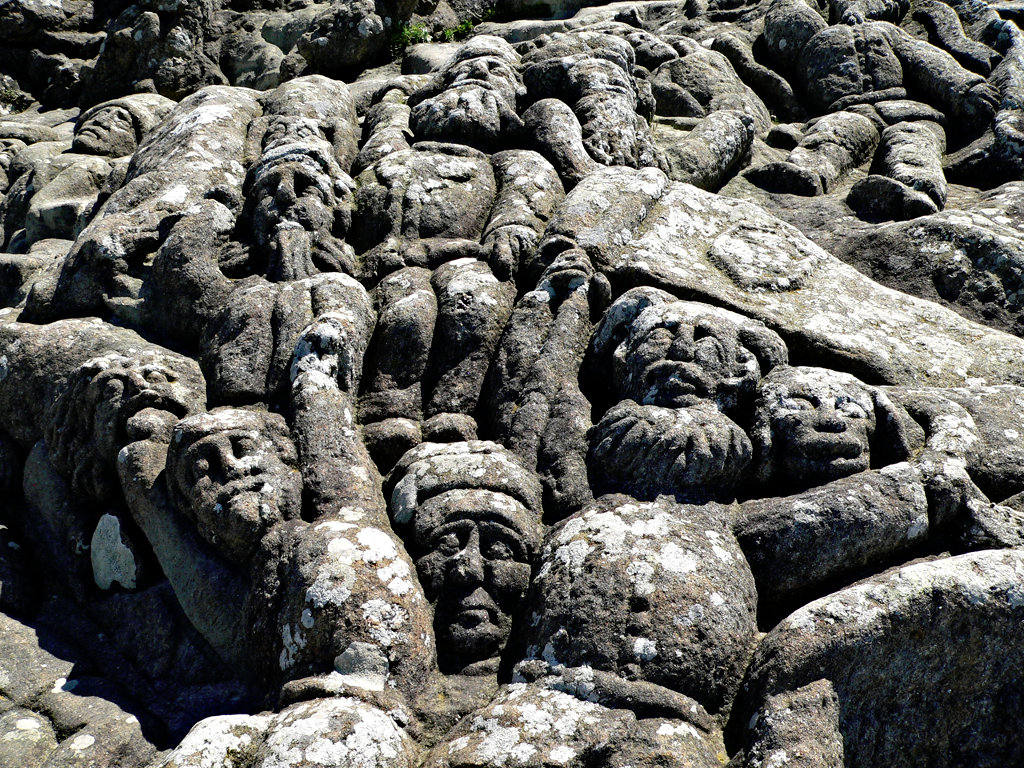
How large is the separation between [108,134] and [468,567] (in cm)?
701

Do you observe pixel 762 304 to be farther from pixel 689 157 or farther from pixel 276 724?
pixel 276 724

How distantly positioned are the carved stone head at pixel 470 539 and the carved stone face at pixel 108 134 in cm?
621

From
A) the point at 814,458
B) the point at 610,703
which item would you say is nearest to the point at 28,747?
the point at 610,703

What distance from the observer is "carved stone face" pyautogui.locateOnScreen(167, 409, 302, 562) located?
13.4 ft

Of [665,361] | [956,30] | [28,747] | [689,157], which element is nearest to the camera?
[28,747]

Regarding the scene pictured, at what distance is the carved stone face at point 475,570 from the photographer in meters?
3.81

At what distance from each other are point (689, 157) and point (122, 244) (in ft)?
14.7

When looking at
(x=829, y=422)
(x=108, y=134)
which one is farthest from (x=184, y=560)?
(x=108, y=134)

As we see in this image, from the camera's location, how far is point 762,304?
518cm

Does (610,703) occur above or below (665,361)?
below

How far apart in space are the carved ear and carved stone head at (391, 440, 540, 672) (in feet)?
5.61

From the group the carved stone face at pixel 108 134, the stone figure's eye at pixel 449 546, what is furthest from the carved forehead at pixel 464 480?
the carved stone face at pixel 108 134

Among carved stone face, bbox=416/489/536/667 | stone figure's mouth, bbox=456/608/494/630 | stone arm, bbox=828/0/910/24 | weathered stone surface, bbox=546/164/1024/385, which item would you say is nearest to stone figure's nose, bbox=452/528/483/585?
carved stone face, bbox=416/489/536/667

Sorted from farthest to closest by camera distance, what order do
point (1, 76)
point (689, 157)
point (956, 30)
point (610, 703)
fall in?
point (1, 76), point (956, 30), point (689, 157), point (610, 703)
